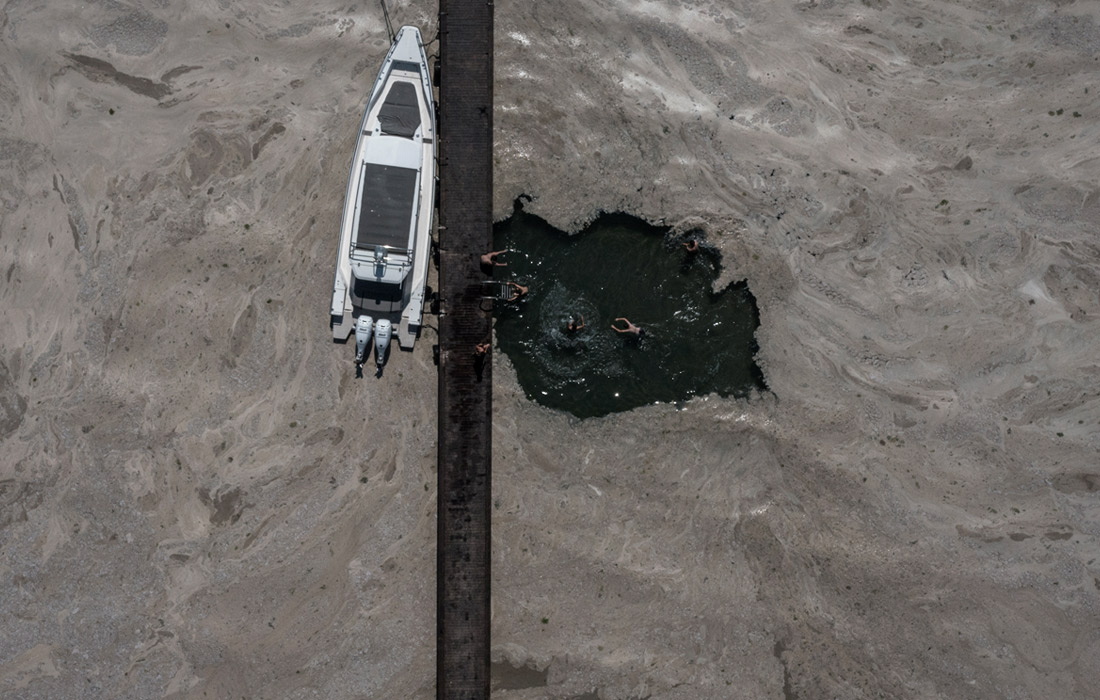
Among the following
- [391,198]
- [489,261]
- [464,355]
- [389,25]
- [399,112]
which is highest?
[389,25]

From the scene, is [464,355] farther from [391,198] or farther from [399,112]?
[399,112]

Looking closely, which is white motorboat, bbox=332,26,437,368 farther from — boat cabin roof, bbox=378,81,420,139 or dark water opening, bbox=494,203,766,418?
dark water opening, bbox=494,203,766,418

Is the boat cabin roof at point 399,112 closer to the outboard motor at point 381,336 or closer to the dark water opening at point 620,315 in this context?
the dark water opening at point 620,315

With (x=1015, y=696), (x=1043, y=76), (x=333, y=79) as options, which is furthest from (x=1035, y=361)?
(x=333, y=79)

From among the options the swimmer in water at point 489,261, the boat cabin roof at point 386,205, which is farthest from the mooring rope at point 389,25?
the swimmer in water at point 489,261

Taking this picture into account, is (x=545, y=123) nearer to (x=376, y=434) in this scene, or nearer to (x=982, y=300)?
(x=376, y=434)

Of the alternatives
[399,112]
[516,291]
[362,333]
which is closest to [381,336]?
[362,333]
